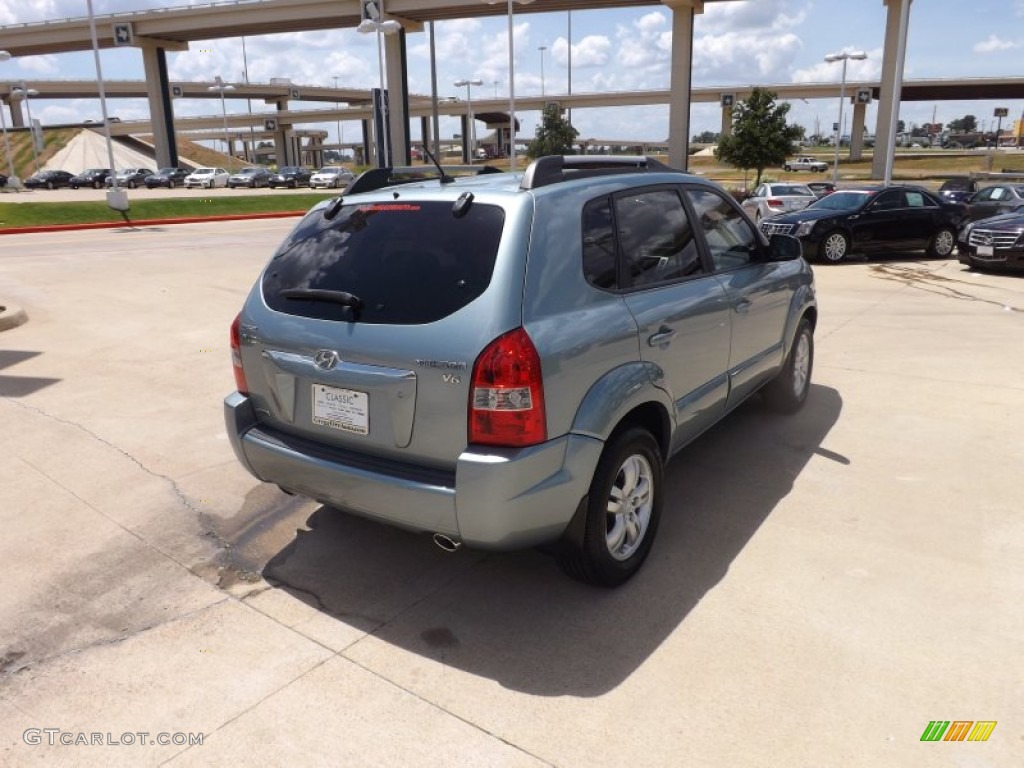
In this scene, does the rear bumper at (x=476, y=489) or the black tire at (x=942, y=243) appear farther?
the black tire at (x=942, y=243)

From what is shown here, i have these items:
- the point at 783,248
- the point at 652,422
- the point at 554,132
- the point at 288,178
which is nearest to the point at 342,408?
the point at 652,422

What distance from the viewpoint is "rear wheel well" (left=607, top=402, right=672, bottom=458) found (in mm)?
3664

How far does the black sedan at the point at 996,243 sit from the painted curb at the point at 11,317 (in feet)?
49.1

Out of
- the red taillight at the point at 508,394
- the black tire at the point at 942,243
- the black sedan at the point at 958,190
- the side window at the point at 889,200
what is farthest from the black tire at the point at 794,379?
the black sedan at the point at 958,190

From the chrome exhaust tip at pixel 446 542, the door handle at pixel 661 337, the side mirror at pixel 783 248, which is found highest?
the side mirror at pixel 783 248

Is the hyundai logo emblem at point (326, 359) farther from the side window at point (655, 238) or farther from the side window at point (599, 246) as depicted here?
the side window at point (655, 238)

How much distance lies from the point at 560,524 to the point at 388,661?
2.89 feet

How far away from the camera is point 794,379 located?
5.96 meters

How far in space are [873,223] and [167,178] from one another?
53214 mm

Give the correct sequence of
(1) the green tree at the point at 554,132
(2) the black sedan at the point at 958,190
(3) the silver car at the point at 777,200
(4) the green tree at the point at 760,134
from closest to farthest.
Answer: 1. (3) the silver car at the point at 777,200
2. (2) the black sedan at the point at 958,190
3. (4) the green tree at the point at 760,134
4. (1) the green tree at the point at 554,132

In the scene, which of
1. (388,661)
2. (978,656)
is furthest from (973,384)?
(388,661)

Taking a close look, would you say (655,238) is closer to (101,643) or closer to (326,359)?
(326,359)

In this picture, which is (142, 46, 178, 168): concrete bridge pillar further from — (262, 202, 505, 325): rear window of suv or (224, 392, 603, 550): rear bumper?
(224, 392, 603, 550): rear bumper

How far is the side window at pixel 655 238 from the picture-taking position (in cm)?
379
